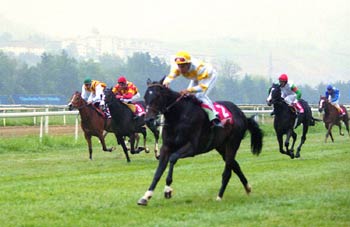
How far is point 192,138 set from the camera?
9.91 meters

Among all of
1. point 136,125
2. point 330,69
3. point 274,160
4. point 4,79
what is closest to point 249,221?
point 274,160

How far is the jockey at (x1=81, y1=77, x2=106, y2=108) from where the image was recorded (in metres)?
18.3

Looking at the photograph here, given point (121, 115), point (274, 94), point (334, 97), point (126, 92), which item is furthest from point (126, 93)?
point (334, 97)

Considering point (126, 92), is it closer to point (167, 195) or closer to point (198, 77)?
point (198, 77)

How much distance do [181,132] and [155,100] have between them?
0.52m

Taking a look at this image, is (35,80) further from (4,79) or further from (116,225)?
(116,225)

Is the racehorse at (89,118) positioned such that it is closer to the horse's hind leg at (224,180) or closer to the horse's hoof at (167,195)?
the horse's hind leg at (224,180)

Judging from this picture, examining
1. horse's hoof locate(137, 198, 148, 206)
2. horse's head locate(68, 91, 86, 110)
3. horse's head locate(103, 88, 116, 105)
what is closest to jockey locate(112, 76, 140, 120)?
horse's head locate(103, 88, 116, 105)

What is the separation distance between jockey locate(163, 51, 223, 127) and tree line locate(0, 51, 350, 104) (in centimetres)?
4296

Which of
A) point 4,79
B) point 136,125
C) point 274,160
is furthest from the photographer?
point 4,79

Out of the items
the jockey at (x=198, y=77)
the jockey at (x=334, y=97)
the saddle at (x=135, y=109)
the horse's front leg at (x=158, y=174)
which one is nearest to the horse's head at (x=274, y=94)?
the saddle at (x=135, y=109)

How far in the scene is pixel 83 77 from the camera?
2608 inches

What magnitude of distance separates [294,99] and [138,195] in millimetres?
8216

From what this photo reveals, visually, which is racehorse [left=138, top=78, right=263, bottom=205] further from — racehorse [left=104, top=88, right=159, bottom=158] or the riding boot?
the riding boot
